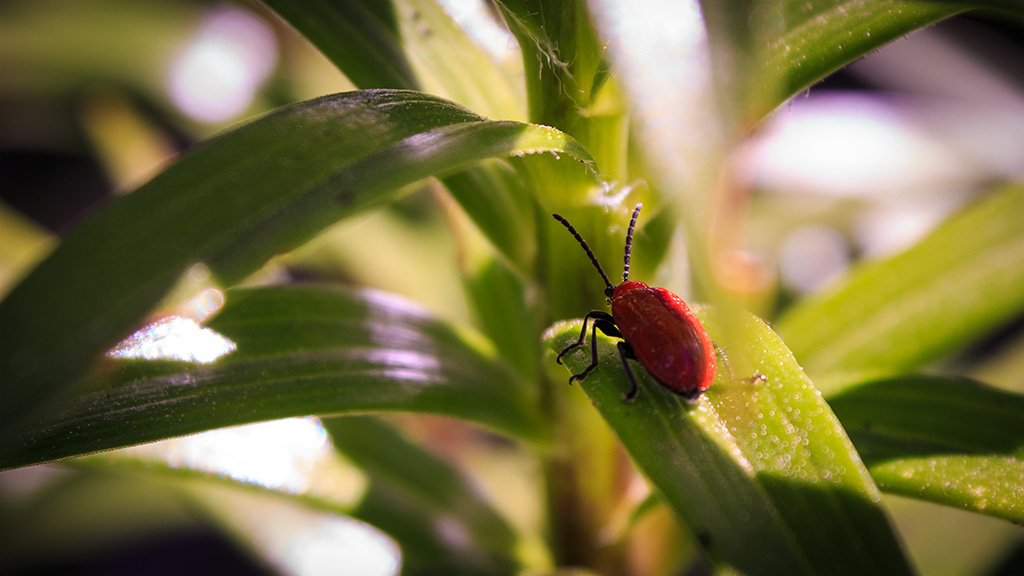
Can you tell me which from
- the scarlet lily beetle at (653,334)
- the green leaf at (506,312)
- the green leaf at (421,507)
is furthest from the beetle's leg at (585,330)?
the green leaf at (421,507)

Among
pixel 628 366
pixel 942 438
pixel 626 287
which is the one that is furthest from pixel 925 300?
pixel 628 366

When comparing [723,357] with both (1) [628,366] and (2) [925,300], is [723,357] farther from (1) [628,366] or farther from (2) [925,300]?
(2) [925,300]

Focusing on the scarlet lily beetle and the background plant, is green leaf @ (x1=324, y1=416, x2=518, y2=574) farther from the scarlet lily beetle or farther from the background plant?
the scarlet lily beetle

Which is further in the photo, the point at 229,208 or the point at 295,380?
the point at 295,380

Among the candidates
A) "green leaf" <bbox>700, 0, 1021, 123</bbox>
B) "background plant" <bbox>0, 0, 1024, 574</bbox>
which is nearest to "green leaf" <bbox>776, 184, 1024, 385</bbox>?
"background plant" <bbox>0, 0, 1024, 574</bbox>

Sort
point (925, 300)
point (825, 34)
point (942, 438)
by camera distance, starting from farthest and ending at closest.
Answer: point (925, 300)
point (942, 438)
point (825, 34)

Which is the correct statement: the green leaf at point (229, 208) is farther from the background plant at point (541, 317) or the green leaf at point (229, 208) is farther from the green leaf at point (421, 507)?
the green leaf at point (421, 507)

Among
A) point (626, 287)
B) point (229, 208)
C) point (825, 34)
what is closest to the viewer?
point (229, 208)
